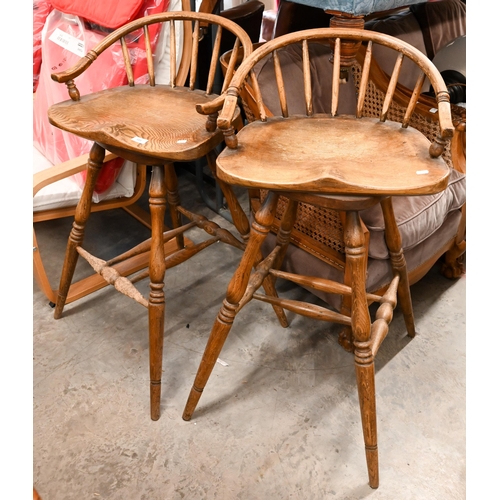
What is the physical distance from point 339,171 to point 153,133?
1.68ft

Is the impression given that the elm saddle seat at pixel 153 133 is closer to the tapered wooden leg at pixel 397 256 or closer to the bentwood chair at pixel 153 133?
the bentwood chair at pixel 153 133

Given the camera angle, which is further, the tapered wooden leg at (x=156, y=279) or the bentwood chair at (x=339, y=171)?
the tapered wooden leg at (x=156, y=279)

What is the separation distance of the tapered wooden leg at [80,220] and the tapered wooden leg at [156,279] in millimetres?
Answer: 281

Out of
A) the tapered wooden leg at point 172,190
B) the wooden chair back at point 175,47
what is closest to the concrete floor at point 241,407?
the tapered wooden leg at point 172,190

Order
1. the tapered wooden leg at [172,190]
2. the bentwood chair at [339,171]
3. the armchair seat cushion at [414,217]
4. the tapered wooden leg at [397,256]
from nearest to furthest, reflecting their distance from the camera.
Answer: the bentwood chair at [339,171], the tapered wooden leg at [397,256], the armchair seat cushion at [414,217], the tapered wooden leg at [172,190]

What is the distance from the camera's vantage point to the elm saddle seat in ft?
4.35

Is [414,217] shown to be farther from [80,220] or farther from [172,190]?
[80,220]

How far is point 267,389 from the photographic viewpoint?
1.66 metres

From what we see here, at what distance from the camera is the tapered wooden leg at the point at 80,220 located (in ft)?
5.31

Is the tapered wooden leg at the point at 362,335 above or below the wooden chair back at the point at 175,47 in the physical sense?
below

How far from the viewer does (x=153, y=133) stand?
4.43 feet

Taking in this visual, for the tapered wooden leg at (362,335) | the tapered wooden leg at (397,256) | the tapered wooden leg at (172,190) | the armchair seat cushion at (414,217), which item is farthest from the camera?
the tapered wooden leg at (172,190)

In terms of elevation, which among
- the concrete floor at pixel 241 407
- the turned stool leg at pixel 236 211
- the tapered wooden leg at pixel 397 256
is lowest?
the concrete floor at pixel 241 407

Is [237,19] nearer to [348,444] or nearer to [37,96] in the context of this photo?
[37,96]
